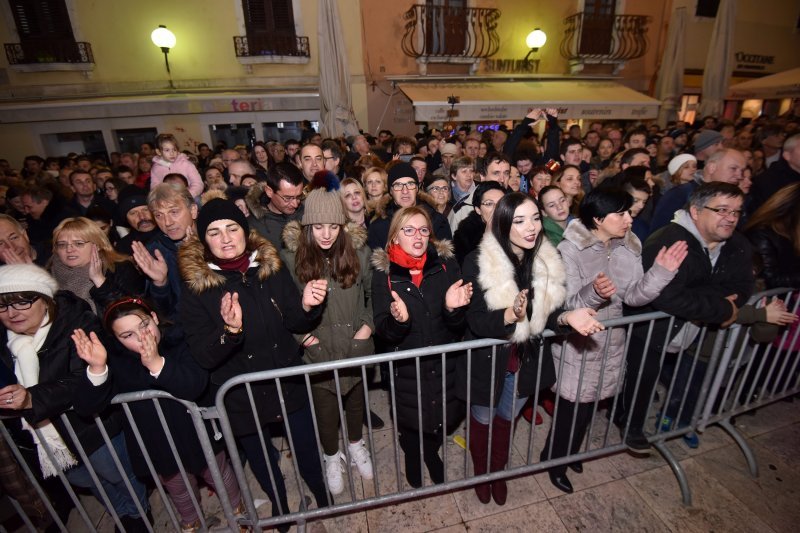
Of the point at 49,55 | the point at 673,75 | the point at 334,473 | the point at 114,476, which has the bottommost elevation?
the point at 334,473

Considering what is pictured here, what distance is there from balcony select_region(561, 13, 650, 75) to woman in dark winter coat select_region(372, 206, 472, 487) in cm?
1617

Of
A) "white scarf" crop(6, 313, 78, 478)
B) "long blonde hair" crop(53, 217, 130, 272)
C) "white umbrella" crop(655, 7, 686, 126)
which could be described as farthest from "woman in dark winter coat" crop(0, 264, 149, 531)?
"white umbrella" crop(655, 7, 686, 126)

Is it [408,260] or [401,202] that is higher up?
[401,202]

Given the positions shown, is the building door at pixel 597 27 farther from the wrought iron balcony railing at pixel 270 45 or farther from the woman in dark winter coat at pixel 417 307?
the woman in dark winter coat at pixel 417 307


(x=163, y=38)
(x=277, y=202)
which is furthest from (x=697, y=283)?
(x=163, y=38)

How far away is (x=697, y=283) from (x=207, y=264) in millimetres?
3607

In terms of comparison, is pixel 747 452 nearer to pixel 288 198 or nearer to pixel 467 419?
pixel 467 419

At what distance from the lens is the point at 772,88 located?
13141mm

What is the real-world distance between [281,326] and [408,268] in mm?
988

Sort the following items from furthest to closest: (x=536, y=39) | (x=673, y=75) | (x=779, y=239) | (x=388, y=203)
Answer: (x=536, y=39)
(x=673, y=75)
(x=388, y=203)
(x=779, y=239)

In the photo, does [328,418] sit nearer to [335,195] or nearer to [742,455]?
[335,195]

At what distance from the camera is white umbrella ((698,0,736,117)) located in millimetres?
13258

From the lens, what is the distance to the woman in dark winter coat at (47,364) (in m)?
2.16

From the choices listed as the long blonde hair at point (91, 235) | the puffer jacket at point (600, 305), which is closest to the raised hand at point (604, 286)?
the puffer jacket at point (600, 305)
